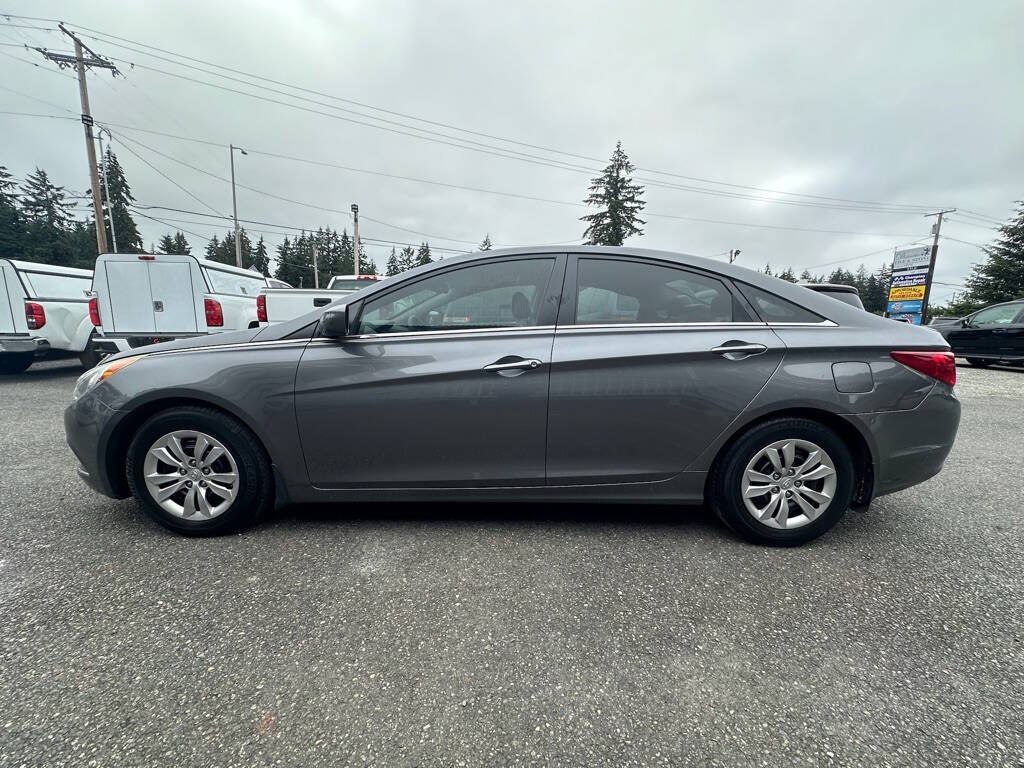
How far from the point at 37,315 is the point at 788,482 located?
10.0 metres

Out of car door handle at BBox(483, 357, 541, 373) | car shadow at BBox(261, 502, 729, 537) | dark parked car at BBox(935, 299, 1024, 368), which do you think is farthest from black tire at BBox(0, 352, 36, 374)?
dark parked car at BBox(935, 299, 1024, 368)

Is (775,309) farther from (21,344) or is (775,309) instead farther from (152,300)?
(21,344)

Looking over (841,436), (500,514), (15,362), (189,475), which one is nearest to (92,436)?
(189,475)

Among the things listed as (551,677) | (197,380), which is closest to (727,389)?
(551,677)

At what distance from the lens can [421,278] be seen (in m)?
2.56

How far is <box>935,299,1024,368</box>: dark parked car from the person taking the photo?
975 centimetres

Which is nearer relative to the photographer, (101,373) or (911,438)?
(911,438)

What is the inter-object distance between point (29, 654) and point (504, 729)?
67.1 inches

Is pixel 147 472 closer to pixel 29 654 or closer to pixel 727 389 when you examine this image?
pixel 29 654

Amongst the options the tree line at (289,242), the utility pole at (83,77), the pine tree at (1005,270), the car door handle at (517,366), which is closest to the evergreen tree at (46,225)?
the tree line at (289,242)

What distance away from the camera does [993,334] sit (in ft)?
33.2

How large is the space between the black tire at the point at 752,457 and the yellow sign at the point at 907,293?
31.7 meters

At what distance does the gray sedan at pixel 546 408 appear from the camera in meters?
2.33

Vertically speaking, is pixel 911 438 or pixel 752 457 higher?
pixel 911 438
